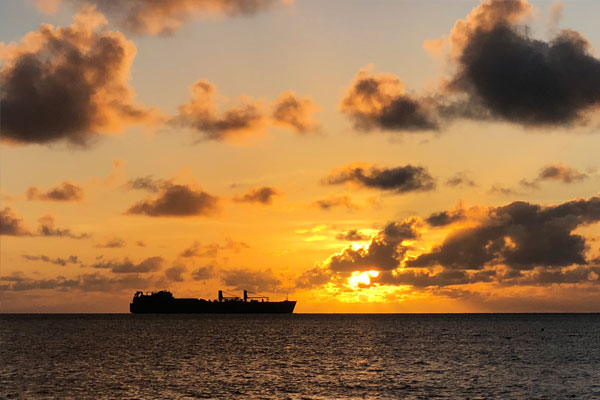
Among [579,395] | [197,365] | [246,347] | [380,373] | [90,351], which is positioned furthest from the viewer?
[246,347]

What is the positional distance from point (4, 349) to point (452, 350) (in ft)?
282

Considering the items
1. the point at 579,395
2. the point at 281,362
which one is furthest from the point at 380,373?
the point at 579,395

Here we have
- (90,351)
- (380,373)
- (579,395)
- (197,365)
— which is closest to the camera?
(579,395)

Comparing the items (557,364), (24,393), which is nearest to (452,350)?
(557,364)

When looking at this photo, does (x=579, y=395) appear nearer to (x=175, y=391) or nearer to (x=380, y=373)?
(x=380, y=373)

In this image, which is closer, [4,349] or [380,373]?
[380,373]

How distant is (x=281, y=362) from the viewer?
336 ft

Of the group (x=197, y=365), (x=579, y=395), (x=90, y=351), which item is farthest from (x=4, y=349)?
(x=579, y=395)

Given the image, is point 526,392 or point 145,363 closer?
point 526,392

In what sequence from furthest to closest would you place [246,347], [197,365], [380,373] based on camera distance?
[246,347] < [197,365] < [380,373]

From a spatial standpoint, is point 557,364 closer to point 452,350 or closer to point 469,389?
point 452,350

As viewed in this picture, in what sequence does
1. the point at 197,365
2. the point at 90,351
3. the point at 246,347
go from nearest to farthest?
the point at 197,365, the point at 90,351, the point at 246,347

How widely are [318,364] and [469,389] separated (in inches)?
1192

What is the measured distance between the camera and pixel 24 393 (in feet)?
228
